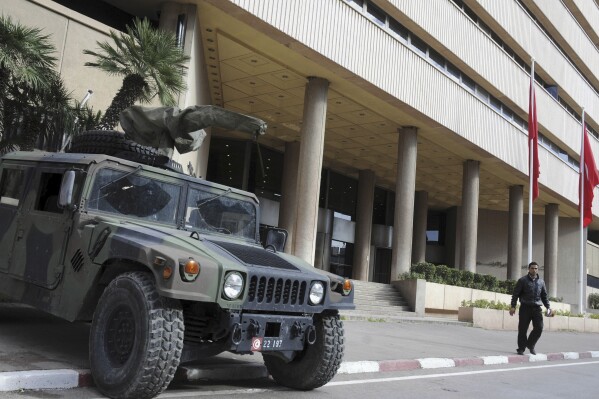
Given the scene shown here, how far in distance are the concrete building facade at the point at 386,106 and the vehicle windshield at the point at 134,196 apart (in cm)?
941

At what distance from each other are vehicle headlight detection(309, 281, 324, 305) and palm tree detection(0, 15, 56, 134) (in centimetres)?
828

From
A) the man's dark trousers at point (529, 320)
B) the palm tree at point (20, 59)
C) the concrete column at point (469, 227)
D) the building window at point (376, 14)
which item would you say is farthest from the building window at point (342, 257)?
the palm tree at point (20, 59)

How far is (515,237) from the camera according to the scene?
34.7 m

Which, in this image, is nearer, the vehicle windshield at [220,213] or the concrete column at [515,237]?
the vehicle windshield at [220,213]

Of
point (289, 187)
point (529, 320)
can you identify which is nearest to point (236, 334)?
point (529, 320)

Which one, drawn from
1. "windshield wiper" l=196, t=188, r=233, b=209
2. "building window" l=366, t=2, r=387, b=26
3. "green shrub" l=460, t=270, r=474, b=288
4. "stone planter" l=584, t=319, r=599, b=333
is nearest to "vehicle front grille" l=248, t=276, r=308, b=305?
"windshield wiper" l=196, t=188, r=233, b=209

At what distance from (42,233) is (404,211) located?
21.3 metres

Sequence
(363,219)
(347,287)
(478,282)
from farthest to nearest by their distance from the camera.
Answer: (363,219) → (478,282) → (347,287)

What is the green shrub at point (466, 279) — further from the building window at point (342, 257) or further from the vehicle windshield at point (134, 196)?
the vehicle windshield at point (134, 196)

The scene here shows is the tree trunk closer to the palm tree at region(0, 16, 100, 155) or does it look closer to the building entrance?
the palm tree at region(0, 16, 100, 155)

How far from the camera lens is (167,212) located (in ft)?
18.7

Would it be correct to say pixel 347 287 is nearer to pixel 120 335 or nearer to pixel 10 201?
pixel 120 335

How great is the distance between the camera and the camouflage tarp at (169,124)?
6.11m

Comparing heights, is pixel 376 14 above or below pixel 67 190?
above
